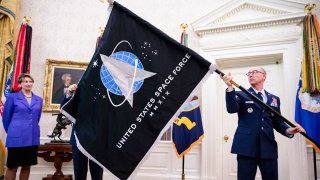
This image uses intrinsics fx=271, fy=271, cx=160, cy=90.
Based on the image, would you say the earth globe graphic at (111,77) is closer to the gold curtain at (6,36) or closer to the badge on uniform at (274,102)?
the badge on uniform at (274,102)

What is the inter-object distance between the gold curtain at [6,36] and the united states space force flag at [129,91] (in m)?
3.61

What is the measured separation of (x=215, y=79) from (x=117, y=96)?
133 inches

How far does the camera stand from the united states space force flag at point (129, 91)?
5.63 feet

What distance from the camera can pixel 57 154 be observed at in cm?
455

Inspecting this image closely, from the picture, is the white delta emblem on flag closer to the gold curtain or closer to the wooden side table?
the wooden side table

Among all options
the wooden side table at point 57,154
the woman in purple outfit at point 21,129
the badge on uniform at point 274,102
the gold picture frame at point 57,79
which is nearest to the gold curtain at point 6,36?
the gold picture frame at point 57,79

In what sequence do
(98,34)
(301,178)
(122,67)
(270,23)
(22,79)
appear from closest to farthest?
1. (122,67)
2. (22,79)
3. (301,178)
4. (270,23)
5. (98,34)

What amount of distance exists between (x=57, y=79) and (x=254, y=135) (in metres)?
3.91

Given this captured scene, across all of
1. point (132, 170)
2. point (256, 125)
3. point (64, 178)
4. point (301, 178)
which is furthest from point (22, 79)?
point (301, 178)

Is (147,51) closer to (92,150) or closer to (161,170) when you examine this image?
(92,150)

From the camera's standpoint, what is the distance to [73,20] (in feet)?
17.8

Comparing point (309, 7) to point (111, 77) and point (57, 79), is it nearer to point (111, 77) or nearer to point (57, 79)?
point (111, 77)

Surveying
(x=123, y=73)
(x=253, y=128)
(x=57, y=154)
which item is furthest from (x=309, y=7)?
(x=57, y=154)

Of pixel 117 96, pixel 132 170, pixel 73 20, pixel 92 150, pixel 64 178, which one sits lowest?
pixel 64 178
